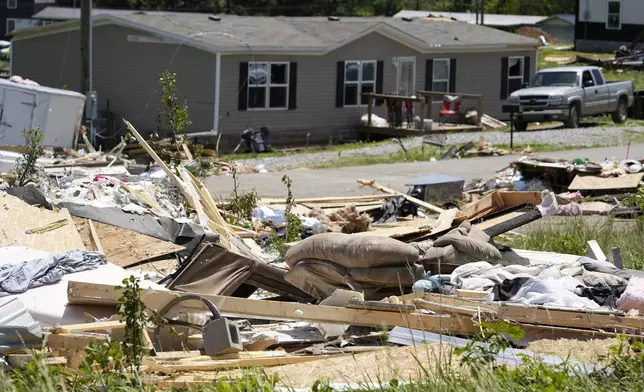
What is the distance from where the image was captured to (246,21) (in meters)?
34.9

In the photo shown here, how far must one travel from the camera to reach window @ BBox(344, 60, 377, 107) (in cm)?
3431

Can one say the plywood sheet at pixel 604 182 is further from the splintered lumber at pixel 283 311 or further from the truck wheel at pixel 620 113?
the truck wheel at pixel 620 113

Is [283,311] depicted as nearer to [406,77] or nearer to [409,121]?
[409,121]

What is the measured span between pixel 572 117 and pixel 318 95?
304 inches

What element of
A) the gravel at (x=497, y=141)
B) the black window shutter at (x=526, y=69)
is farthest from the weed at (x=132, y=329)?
the black window shutter at (x=526, y=69)

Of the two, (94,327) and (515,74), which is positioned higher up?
(515,74)

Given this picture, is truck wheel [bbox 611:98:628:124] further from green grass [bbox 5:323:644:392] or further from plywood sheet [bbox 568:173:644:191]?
green grass [bbox 5:323:644:392]

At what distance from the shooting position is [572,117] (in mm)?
32719

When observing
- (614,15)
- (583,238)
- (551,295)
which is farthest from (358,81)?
(614,15)

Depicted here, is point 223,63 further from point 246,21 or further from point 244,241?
point 244,241

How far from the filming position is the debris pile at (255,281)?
809cm

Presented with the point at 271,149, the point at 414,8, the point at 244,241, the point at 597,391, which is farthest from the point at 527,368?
the point at 414,8

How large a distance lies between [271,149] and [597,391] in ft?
81.7

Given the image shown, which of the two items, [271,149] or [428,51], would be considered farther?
[428,51]
